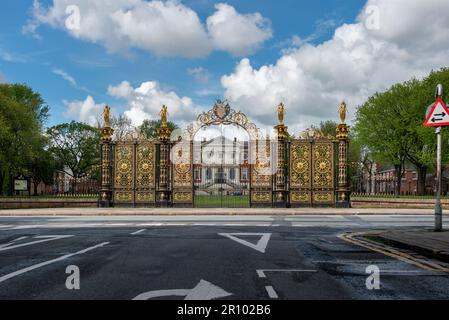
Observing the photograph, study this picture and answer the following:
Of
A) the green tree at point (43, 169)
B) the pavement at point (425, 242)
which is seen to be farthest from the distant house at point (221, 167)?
the green tree at point (43, 169)

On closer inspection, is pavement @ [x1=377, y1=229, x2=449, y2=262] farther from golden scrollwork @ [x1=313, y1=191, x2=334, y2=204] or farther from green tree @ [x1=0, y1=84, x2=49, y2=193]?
green tree @ [x1=0, y1=84, x2=49, y2=193]

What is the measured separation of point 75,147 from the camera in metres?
66.9

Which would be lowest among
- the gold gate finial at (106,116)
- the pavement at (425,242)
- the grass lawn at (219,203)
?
the grass lawn at (219,203)

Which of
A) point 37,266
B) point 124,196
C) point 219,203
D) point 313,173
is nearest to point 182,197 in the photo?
point 124,196

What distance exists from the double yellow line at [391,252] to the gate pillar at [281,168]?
1372 centimetres

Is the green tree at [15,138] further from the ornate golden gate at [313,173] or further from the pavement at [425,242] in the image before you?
the pavement at [425,242]

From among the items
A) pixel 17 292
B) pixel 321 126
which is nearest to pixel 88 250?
pixel 17 292

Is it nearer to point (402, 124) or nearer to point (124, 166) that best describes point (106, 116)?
point (124, 166)

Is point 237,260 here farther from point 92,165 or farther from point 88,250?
point 92,165

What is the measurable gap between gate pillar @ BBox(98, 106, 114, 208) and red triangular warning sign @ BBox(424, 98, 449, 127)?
20.3m

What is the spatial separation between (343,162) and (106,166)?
48.7 feet

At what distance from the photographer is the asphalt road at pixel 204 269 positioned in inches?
241

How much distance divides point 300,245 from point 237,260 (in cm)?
297

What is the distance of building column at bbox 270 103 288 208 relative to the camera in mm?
27859
